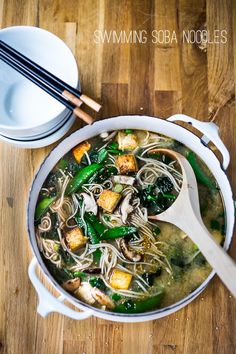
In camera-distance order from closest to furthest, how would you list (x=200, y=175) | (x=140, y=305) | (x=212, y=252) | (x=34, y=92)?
(x=212, y=252) → (x=140, y=305) → (x=200, y=175) → (x=34, y=92)

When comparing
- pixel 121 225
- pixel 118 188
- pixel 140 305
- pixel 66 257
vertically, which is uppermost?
pixel 118 188

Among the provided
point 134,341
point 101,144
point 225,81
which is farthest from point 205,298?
point 225,81

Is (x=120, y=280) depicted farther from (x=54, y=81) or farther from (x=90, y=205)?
(x=54, y=81)

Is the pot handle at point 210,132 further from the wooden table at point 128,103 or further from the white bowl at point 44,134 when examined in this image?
the white bowl at point 44,134

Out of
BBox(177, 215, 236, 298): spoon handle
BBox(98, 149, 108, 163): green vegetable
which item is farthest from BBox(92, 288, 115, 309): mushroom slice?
BBox(98, 149, 108, 163): green vegetable

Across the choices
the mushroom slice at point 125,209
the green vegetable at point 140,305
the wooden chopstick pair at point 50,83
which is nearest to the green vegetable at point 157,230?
the mushroom slice at point 125,209

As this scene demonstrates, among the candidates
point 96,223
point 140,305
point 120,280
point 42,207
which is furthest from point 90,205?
point 140,305
